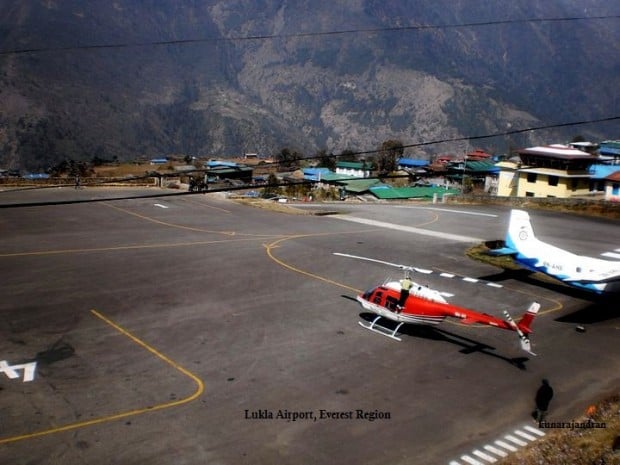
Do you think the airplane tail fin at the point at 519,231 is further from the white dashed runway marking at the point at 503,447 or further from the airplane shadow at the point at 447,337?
the white dashed runway marking at the point at 503,447

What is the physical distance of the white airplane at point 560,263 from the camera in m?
28.1

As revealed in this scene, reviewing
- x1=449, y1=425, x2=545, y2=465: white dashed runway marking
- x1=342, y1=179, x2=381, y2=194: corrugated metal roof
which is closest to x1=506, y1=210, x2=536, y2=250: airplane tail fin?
x1=449, y1=425, x2=545, y2=465: white dashed runway marking

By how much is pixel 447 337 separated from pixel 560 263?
9.28 metres

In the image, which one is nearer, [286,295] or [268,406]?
[268,406]

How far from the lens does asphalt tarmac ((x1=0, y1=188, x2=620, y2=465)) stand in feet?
55.5

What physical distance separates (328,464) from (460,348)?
10444 millimetres

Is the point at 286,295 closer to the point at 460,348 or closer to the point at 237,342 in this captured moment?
the point at 237,342

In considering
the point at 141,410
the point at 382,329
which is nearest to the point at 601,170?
the point at 382,329

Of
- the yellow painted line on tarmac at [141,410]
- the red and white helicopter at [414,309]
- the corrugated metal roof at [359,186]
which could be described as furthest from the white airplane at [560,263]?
the corrugated metal roof at [359,186]

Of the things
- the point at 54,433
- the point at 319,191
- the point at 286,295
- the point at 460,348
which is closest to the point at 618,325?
the point at 460,348

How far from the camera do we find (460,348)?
24.1m

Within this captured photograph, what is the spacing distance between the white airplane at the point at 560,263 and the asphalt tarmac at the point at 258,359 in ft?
5.98

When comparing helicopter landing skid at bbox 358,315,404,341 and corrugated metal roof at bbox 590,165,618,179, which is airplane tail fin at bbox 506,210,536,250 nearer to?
helicopter landing skid at bbox 358,315,404,341

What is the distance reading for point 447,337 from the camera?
25.3 metres
